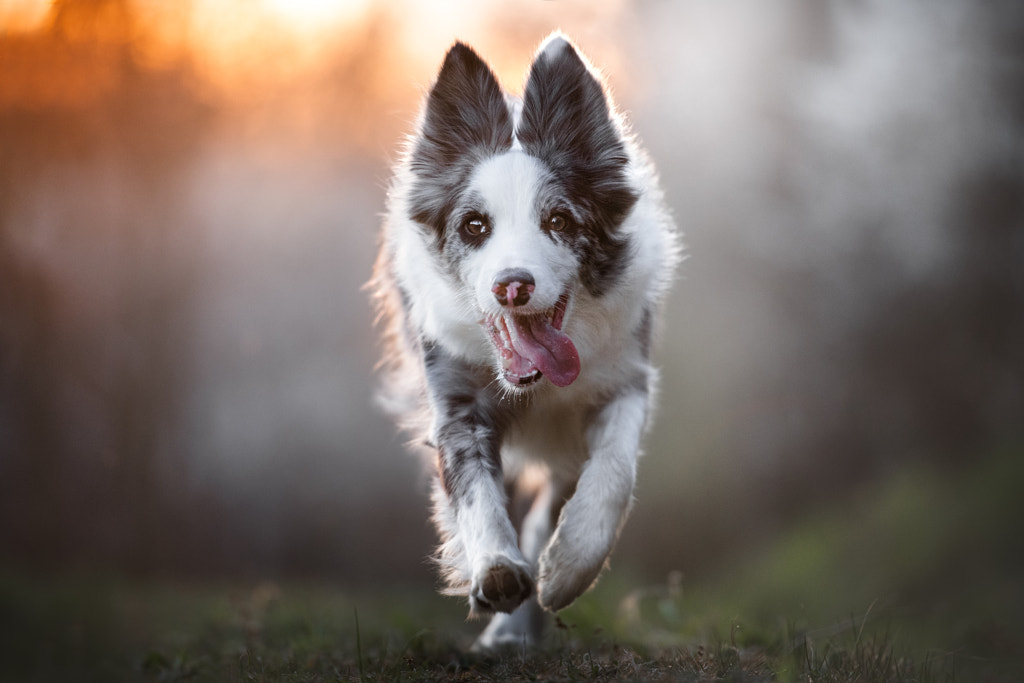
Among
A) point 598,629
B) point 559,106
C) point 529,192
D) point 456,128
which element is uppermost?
point 559,106

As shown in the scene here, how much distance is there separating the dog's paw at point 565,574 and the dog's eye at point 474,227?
128 cm

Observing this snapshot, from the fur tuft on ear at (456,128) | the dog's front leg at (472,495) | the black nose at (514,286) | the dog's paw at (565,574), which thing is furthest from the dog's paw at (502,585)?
the fur tuft on ear at (456,128)

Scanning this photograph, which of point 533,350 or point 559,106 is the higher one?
point 559,106

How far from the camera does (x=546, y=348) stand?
324cm

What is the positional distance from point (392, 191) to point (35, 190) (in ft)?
15.7

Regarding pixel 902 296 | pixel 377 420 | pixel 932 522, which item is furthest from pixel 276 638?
pixel 902 296

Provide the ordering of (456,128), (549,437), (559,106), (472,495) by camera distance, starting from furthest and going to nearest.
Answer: (549,437) < (456,128) < (559,106) < (472,495)

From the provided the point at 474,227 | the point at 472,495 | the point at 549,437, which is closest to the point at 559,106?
the point at 474,227

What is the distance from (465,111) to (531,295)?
3.82 ft

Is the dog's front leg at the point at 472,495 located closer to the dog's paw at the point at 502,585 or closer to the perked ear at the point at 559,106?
the dog's paw at the point at 502,585

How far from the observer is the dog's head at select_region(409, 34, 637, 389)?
3.24 m

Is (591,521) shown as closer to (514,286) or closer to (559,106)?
(514,286)

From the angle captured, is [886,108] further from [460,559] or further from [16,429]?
[16,429]

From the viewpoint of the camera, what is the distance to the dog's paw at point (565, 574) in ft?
10.1
